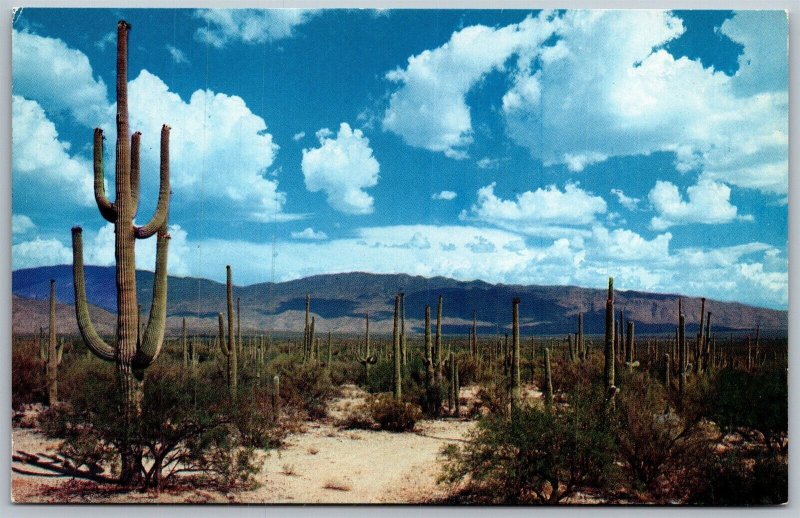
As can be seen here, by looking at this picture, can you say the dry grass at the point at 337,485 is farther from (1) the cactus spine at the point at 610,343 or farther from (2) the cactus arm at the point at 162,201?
(1) the cactus spine at the point at 610,343

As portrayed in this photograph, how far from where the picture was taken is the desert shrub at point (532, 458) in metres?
10.3

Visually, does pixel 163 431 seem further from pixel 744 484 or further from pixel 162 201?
pixel 744 484

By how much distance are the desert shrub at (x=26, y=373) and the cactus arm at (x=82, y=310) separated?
4.16 feet

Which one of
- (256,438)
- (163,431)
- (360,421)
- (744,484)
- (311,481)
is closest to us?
(744,484)

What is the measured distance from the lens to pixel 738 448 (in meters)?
11.5

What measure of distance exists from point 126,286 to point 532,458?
6.78m

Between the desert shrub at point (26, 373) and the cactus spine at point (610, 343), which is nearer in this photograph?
the desert shrub at point (26, 373)

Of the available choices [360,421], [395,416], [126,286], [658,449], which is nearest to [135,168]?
[126,286]

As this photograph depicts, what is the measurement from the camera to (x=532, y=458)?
1031 cm

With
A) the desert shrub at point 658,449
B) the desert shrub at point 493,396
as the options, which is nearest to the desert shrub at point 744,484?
the desert shrub at point 658,449

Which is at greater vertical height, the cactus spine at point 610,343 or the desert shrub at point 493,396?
the cactus spine at point 610,343

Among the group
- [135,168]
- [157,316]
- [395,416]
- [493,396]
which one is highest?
[135,168]

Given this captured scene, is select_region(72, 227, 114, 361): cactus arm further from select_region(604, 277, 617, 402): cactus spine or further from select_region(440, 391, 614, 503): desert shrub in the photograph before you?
select_region(604, 277, 617, 402): cactus spine

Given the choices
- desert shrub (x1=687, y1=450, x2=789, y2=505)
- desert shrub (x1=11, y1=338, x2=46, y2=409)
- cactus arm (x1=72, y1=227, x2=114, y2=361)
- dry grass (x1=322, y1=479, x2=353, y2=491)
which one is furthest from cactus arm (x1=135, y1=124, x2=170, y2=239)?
desert shrub (x1=687, y1=450, x2=789, y2=505)
